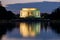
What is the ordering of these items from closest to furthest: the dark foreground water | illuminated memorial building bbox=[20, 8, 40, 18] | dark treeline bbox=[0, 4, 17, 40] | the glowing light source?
the dark foreground water, the glowing light source, dark treeline bbox=[0, 4, 17, 40], illuminated memorial building bbox=[20, 8, 40, 18]

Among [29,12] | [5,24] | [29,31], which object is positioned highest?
[29,31]

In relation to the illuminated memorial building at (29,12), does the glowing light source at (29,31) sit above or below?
above

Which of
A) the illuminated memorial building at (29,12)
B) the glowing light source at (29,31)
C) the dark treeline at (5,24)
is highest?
the glowing light source at (29,31)

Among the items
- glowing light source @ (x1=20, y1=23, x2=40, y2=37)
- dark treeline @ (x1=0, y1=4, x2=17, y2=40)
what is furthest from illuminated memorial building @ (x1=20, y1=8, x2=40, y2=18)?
glowing light source @ (x1=20, y1=23, x2=40, y2=37)

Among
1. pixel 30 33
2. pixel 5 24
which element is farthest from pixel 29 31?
pixel 5 24

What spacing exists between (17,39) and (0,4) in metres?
51.9

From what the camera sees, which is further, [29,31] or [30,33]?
[29,31]

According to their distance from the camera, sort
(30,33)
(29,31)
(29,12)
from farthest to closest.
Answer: (29,12) < (29,31) < (30,33)

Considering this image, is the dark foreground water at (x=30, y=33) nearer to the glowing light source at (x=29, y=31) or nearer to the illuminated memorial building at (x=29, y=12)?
the glowing light source at (x=29, y=31)

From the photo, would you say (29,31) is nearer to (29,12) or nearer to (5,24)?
(5,24)

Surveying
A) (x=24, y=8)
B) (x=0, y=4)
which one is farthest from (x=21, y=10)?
(x=0, y=4)

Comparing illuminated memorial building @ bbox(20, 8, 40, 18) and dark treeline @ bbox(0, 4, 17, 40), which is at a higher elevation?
dark treeline @ bbox(0, 4, 17, 40)

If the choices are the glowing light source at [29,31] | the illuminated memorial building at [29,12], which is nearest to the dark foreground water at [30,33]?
the glowing light source at [29,31]

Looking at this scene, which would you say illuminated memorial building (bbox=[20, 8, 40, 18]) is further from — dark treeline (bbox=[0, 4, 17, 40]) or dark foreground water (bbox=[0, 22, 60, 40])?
dark foreground water (bbox=[0, 22, 60, 40])
